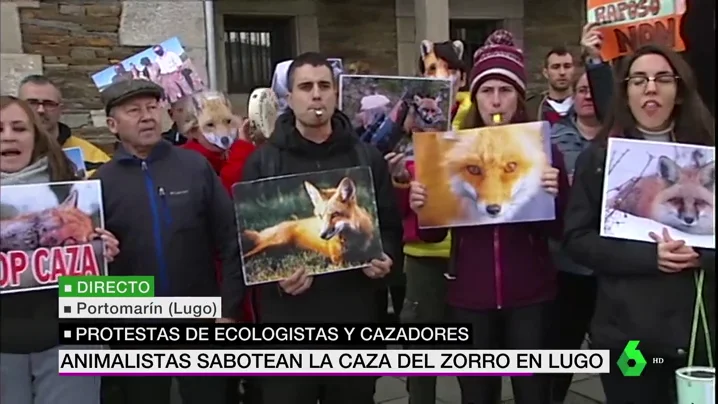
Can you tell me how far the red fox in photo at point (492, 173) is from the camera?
74.1 inches

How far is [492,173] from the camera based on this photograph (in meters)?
1.90

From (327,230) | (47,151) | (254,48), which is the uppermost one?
(254,48)

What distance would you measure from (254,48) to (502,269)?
2792 millimetres

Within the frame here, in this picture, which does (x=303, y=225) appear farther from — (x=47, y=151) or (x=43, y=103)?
(x=43, y=103)

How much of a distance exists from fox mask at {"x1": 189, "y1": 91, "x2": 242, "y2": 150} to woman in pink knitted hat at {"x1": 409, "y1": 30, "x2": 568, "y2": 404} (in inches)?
31.7

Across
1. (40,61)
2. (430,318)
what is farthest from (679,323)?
(40,61)

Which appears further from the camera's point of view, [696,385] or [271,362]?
[271,362]

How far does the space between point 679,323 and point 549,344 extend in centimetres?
44

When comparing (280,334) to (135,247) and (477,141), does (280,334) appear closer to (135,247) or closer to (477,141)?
(135,247)

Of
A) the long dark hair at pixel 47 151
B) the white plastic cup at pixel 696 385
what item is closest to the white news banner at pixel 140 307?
the long dark hair at pixel 47 151

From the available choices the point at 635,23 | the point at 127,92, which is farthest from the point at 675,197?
the point at 127,92

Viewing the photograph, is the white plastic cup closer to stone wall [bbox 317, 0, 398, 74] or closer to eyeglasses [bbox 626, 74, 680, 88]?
eyeglasses [bbox 626, 74, 680, 88]

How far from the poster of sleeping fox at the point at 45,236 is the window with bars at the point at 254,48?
2.47 metres

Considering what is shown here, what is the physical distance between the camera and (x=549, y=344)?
2115 mm
